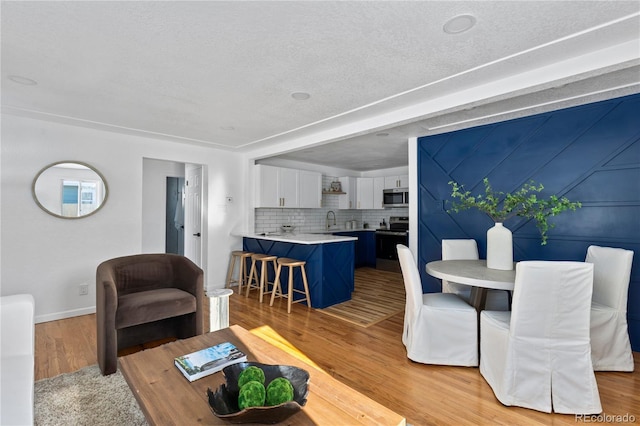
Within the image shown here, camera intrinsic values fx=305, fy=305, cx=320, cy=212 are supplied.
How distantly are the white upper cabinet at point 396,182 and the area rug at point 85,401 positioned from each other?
6.10 metres

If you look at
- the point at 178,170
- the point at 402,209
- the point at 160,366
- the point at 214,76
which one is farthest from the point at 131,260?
the point at 402,209

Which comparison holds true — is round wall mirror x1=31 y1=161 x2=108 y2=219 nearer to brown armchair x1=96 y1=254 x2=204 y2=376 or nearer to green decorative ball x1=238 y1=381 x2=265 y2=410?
brown armchair x1=96 y1=254 x2=204 y2=376

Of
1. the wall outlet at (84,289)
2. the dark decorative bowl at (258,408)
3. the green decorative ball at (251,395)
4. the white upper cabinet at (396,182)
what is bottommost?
the wall outlet at (84,289)

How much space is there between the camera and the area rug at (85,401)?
6.27ft

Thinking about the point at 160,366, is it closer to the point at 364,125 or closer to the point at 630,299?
the point at 364,125

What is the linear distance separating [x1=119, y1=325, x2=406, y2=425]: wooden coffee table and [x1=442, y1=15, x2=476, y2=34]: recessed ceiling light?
212cm

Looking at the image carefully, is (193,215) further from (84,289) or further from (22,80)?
(22,80)

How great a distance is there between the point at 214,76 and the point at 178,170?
4264mm

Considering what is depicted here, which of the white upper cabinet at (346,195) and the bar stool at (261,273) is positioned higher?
the white upper cabinet at (346,195)

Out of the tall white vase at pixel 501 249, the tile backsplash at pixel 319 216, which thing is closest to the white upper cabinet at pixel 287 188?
the tile backsplash at pixel 319 216

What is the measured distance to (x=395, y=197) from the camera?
7.12 m

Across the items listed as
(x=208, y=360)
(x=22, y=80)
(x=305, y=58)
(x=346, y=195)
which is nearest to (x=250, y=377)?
(x=208, y=360)

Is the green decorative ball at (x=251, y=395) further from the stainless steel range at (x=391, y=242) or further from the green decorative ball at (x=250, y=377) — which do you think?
the stainless steel range at (x=391, y=242)

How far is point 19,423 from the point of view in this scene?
1.36 meters
